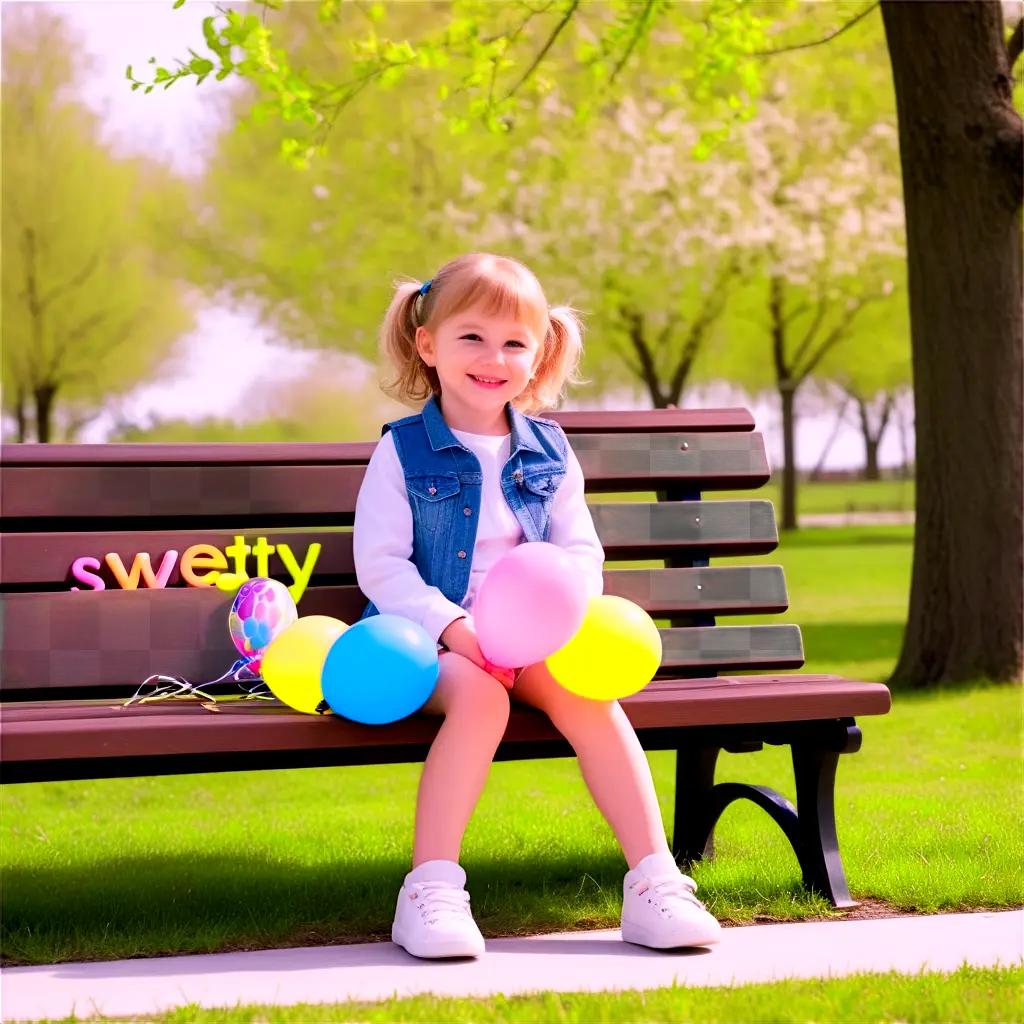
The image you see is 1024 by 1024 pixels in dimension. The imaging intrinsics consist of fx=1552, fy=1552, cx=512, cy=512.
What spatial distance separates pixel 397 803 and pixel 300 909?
7.13 feet

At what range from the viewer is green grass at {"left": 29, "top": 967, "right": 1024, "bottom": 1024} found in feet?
9.95

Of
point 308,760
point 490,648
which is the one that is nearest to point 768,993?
point 490,648

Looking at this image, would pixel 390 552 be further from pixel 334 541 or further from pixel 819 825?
pixel 819 825

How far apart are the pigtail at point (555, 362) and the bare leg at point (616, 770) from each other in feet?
3.50

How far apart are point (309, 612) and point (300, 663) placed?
79 cm

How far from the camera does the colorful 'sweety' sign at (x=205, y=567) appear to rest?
14.5ft

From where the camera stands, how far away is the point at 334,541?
15.1 feet

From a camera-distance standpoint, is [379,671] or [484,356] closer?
[379,671]

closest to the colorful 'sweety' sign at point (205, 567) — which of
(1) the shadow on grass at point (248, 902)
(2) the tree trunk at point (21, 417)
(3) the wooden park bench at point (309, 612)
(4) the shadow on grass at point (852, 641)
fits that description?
(3) the wooden park bench at point (309, 612)

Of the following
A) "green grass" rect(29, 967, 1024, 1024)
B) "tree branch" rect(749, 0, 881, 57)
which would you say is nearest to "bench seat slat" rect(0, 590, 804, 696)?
"green grass" rect(29, 967, 1024, 1024)

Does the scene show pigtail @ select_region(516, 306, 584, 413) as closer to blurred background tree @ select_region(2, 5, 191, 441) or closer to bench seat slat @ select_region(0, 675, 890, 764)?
bench seat slat @ select_region(0, 675, 890, 764)

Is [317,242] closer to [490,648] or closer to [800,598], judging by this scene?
[800,598]

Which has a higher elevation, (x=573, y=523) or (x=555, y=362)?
(x=555, y=362)

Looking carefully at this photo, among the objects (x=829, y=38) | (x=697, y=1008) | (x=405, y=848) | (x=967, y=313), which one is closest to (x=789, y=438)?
(x=829, y=38)
